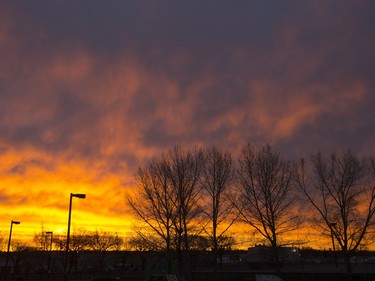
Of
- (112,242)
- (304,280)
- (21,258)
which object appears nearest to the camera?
(304,280)

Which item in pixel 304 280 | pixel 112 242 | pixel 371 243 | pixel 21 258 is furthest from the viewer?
pixel 112 242

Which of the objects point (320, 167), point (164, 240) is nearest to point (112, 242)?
point (164, 240)

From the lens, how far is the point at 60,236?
3792 inches

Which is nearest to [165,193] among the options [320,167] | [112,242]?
[320,167]

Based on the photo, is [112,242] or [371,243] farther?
[112,242]

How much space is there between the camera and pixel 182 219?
3412 cm

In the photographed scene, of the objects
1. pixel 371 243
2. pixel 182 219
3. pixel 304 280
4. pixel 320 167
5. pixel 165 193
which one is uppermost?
pixel 320 167

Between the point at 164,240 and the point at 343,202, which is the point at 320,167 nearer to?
the point at 343,202

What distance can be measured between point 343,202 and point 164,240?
17444 millimetres

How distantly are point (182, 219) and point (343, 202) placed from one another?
1529 cm

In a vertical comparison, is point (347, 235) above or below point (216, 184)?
below

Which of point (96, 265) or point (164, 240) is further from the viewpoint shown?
point (96, 265)

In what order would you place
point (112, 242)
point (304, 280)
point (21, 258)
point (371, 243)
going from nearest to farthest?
point (371, 243) → point (304, 280) → point (21, 258) → point (112, 242)

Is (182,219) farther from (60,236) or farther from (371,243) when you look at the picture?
(60,236)
